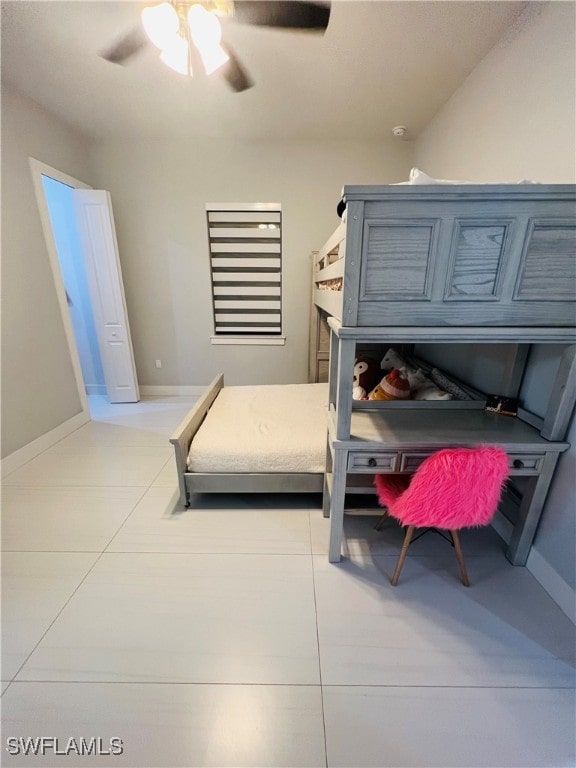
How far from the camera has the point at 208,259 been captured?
3.42 meters

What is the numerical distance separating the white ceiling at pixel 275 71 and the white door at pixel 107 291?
0.73 metres

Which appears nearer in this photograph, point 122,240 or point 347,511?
point 347,511

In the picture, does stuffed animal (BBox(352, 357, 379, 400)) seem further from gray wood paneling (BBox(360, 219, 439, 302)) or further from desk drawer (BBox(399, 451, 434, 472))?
gray wood paneling (BBox(360, 219, 439, 302))

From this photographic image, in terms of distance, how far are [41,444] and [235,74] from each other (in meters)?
3.26

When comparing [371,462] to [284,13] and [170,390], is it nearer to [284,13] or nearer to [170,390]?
[284,13]

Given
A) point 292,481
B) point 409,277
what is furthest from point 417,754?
point 409,277

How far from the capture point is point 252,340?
145 inches

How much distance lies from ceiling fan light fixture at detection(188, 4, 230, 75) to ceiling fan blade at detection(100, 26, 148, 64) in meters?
0.52

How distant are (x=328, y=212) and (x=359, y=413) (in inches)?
108

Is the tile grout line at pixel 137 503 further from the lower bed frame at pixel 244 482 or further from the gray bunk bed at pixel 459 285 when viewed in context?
the gray bunk bed at pixel 459 285

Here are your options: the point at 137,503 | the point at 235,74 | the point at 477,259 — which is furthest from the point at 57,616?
the point at 235,74

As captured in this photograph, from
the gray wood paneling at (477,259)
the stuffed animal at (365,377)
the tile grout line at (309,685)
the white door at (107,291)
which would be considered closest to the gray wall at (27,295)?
the white door at (107,291)

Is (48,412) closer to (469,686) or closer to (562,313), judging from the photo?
(469,686)

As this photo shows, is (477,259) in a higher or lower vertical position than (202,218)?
lower
